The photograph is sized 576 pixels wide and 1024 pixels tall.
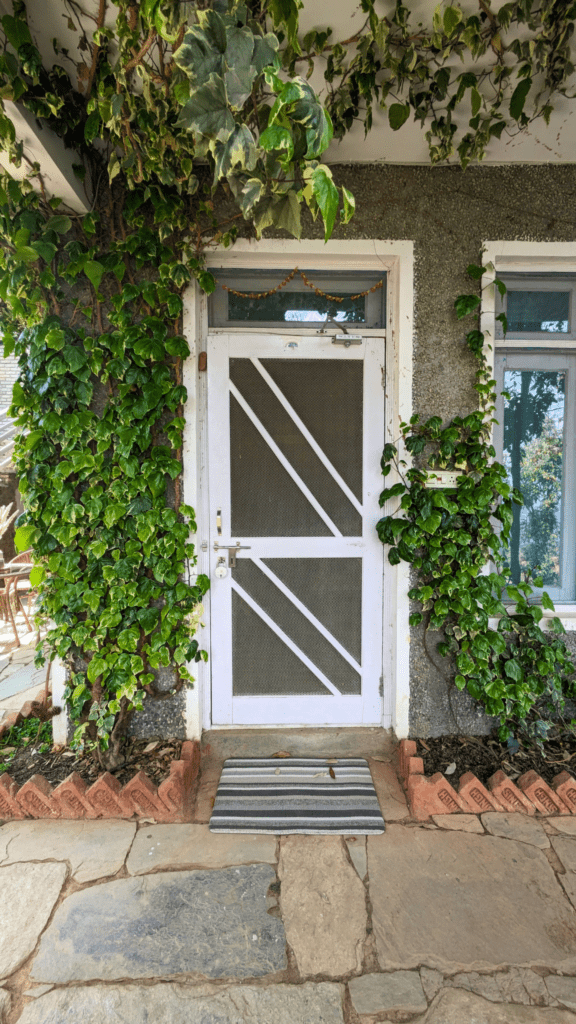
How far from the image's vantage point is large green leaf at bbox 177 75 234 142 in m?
1.31

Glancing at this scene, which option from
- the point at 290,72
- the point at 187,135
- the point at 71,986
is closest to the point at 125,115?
the point at 187,135

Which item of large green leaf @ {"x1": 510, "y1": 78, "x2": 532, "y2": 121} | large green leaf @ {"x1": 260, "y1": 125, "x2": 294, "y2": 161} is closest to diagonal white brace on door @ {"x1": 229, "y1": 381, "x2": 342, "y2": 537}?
large green leaf @ {"x1": 260, "y1": 125, "x2": 294, "y2": 161}

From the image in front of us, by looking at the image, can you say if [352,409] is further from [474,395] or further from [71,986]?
[71,986]

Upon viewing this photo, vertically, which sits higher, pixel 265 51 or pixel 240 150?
pixel 265 51

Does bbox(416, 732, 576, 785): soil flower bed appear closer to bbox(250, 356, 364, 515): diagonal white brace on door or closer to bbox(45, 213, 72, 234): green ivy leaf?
bbox(250, 356, 364, 515): diagonal white brace on door

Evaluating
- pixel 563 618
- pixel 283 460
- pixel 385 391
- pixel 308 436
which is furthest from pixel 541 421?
pixel 283 460

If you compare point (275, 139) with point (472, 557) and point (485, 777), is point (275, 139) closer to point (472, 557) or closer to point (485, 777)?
point (472, 557)

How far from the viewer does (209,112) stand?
1337mm

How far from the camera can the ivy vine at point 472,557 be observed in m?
2.40

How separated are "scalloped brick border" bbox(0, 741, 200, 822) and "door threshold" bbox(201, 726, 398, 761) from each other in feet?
1.32

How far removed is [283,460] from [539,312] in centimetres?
160

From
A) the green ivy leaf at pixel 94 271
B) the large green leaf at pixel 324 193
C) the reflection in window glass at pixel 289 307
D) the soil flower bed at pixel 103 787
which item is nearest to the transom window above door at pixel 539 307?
the reflection in window glass at pixel 289 307

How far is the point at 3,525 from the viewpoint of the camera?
203 inches

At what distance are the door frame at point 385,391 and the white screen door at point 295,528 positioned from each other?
0.05m
